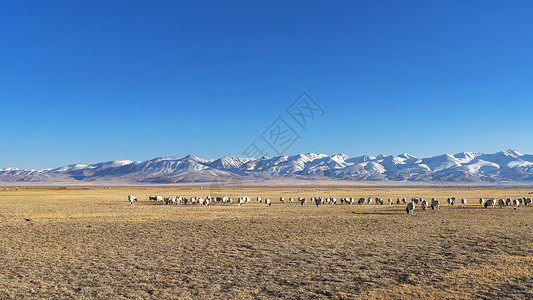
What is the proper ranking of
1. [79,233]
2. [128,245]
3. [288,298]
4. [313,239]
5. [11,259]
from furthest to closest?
[79,233] → [313,239] → [128,245] → [11,259] → [288,298]

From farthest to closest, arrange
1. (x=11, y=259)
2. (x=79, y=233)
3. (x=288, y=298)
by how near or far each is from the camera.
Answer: (x=79, y=233) < (x=11, y=259) < (x=288, y=298)

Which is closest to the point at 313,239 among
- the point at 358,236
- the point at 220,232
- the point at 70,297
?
the point at 358,236

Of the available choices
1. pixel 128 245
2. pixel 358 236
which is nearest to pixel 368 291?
pixel 358 236

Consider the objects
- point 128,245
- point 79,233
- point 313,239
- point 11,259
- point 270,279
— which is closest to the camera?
point 270,279

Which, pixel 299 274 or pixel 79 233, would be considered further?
pixel 79 233

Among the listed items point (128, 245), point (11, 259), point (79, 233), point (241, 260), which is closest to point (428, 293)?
point (241, 260)

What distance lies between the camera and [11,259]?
12.2m

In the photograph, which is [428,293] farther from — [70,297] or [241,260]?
[70,297]

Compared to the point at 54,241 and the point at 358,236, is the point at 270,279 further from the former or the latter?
the point at 54,241

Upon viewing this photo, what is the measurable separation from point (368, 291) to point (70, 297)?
709cm

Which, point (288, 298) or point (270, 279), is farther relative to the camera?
point (270, 279)

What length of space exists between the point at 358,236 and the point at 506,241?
6.15 metres

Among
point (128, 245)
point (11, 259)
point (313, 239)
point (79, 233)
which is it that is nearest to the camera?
point (11, 259)

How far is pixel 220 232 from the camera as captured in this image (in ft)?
60.7
